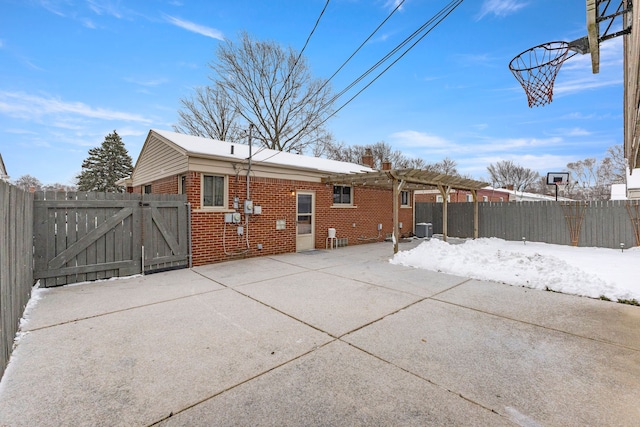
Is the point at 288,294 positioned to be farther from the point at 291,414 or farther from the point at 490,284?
the point at 490,284

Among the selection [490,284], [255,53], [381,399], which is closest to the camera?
[381,399]

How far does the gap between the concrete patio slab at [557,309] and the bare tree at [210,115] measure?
2103 cm

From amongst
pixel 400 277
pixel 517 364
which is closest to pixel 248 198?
pixel 400 277

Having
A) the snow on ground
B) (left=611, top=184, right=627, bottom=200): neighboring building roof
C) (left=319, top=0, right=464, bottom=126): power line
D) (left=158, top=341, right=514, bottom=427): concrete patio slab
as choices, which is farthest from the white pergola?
(left=611, top=184, right=627, bottom=200): neighboring building roof

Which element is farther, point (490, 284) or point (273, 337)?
point (490, 284)

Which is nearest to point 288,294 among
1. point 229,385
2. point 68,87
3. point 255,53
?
point 229,385

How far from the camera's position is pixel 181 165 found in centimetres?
776

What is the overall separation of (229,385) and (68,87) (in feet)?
51.6

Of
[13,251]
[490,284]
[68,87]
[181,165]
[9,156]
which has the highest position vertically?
[68,87]

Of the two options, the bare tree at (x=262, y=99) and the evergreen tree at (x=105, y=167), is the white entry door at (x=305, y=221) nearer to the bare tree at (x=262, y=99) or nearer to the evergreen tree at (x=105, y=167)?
the bare tree at (x=262, y=99)

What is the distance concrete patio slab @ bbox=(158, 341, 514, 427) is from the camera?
1.93 meters

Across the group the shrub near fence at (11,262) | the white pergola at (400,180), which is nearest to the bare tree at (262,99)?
the white pergola at (400,180)

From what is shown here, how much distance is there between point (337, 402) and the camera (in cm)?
213

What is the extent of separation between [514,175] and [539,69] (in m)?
52.6
